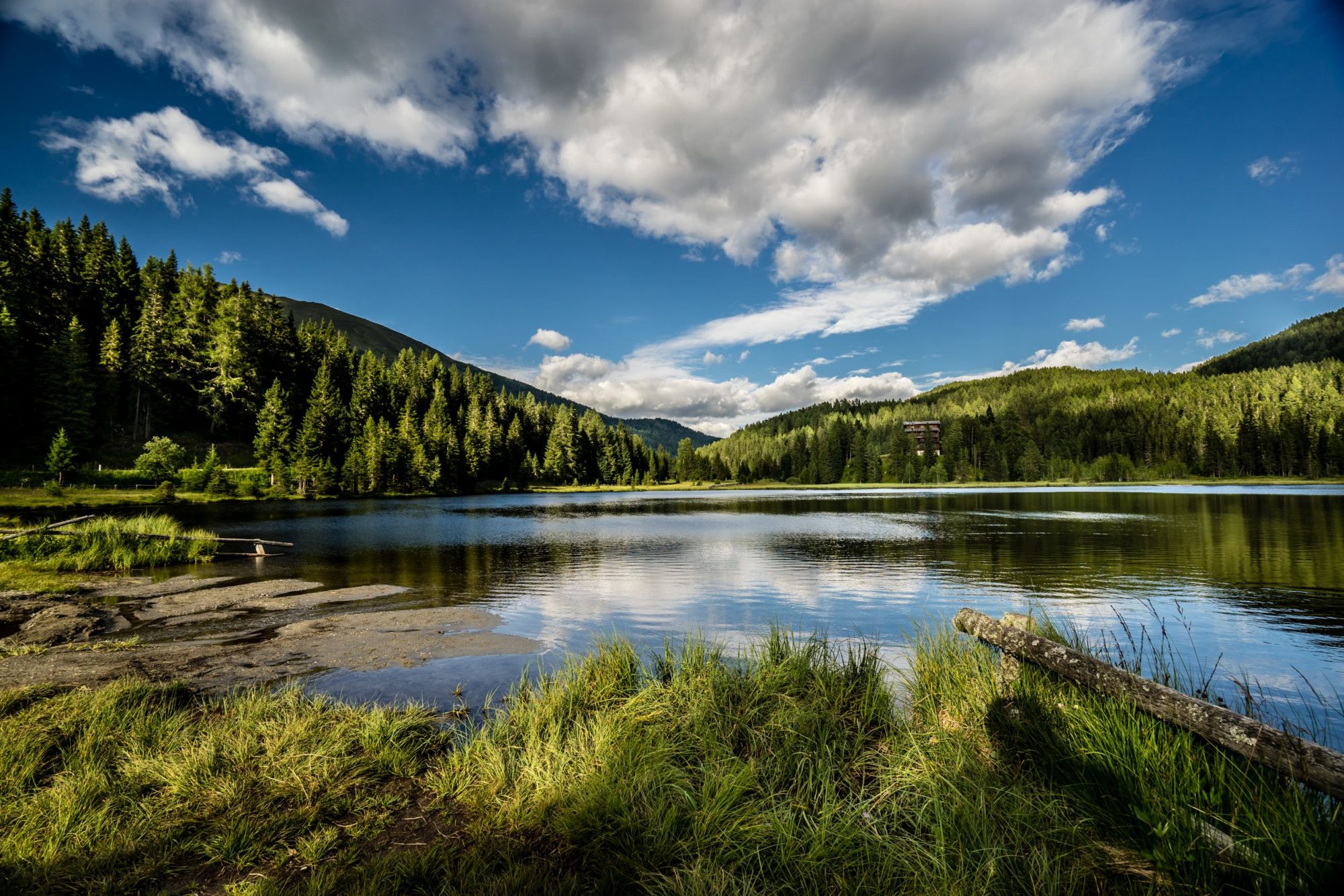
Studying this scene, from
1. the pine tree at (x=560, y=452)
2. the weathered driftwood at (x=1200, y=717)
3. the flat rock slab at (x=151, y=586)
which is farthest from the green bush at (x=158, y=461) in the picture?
the weathered driftwood at (x=1200, y=717)

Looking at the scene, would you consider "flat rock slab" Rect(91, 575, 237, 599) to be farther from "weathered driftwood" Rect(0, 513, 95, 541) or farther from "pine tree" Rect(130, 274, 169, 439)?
"pine tree" Rect(130, 274, 169, 439)

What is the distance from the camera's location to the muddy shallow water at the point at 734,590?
12719mm

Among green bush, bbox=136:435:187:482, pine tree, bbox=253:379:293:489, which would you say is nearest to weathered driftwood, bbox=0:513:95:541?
green bush, bbox=136:435:187:482

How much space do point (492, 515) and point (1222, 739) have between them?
65.1 m

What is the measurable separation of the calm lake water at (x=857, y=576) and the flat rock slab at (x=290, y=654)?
3.13 feet

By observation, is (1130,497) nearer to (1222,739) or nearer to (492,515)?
(492,515)

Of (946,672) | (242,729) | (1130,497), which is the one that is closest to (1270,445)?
(1130,497)

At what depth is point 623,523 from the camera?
54.0 metres

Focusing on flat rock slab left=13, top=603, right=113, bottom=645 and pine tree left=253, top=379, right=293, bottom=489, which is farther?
pine tree left=253, top=379, right=293, bottom=489

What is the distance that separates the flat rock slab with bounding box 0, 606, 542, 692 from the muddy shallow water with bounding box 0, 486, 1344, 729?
0.34ft

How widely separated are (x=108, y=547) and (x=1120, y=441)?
695 ft

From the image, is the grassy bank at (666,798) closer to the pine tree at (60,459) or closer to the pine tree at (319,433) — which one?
the pine tree at (60,459)

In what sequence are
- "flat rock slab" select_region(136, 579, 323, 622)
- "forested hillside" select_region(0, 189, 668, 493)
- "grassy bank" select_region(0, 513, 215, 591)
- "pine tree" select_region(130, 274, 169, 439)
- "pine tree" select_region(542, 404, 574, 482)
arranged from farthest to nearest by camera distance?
1. "pine tree" select_region(542, 404, 574, 482)
2. "pine tree" select_region(130, 274, 169, 439)
3. "forested hillside" select_region(0, 189, 668, 493)
4. "grassy bank" select_region(0, 513, 215, 591)
5. "flat rock slab" select_region(136, 579, 323, 622)

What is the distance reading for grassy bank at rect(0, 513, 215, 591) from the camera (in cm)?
2117
